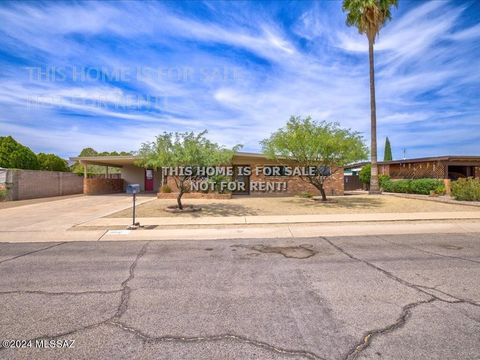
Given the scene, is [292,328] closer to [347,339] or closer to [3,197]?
[347,339]

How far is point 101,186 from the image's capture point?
24578 millimetres

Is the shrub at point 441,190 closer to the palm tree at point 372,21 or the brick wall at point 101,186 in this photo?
the palm tree at point 372,21

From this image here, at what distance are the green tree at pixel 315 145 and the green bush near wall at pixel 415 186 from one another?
266 inches

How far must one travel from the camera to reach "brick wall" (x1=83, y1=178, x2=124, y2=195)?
23.4 m

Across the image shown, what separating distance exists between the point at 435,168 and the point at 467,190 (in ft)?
28.6

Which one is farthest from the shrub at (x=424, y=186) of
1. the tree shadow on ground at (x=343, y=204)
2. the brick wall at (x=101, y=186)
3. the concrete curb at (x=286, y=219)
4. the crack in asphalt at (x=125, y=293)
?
the brick wall at (x=101, y=186)

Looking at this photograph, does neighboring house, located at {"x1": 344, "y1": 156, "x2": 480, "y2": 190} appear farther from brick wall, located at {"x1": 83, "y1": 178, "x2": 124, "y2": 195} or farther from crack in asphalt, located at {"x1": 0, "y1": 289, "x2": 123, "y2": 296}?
crack in asphalt, located at {"x1": 0, "y1": 289, "x2": 123, "y2": 296}

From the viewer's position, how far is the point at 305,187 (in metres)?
21.5

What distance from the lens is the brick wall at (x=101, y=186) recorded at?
23.4 metres

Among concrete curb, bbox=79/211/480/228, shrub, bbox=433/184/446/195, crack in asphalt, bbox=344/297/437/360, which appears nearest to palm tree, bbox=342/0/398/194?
shrub, bbox=433/184/446/195

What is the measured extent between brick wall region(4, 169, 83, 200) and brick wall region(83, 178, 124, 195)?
7.70 feet

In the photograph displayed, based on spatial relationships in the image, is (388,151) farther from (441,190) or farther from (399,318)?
(399,318)

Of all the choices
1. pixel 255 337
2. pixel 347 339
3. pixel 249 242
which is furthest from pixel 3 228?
pixel 347 339

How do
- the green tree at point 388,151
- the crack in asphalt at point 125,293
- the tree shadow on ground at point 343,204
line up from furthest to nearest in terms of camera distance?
the green tree at point 388,151, the tree shadow on ground at point 343,204, the crack in asphalt at point 125,293
